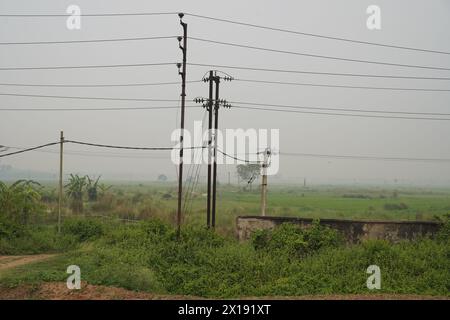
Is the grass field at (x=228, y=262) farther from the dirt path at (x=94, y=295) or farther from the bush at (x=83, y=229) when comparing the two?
the dirt path at (x=94, y=295)

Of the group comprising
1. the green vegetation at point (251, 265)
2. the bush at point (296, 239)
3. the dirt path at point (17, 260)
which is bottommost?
the dirt path at point (17, 260)

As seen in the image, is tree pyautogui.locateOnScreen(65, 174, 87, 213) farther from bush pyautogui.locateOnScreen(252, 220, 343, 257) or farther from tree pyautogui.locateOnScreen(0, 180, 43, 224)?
bush pyautogui.locateOnScreen(252, 220, 343, 257)

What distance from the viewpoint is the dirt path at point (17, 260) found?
41.7ft


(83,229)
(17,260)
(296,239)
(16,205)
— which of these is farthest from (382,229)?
(16,205)

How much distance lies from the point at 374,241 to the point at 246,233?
16.6 feet

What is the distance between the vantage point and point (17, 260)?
13695 mm

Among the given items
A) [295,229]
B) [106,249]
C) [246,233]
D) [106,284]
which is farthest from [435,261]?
[106,249]

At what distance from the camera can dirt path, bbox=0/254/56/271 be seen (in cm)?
1272

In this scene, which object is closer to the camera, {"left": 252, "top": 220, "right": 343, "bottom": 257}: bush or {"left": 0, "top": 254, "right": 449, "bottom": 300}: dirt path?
{"left": 0, "top": 254, "right": 449, "bottom": 300}: dirt path

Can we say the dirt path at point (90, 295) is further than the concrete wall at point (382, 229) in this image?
No

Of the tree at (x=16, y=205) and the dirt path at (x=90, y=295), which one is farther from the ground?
the tree at (x=16, y=205)

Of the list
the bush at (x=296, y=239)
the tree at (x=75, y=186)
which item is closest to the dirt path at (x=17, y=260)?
the bush at (x=296, y=239)

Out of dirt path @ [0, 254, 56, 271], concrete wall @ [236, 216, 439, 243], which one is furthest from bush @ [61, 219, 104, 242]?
concrete wall @ [236, 216, 439, 243]
